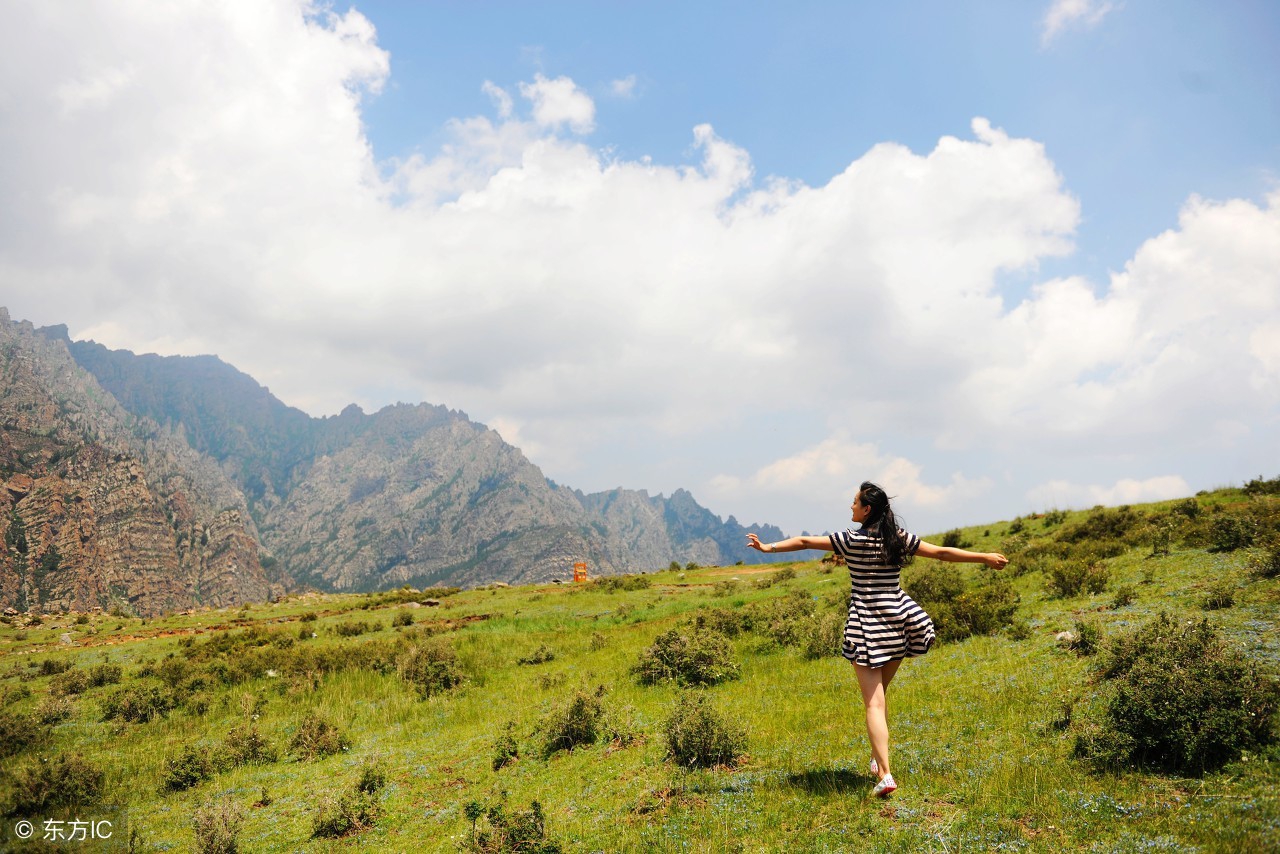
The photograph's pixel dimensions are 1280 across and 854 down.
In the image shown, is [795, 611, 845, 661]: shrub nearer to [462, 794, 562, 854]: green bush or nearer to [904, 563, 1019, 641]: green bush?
[904, 563, 1019, 641]: green bush

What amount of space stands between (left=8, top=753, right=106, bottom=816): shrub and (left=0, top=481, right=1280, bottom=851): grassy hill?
0.05 meters

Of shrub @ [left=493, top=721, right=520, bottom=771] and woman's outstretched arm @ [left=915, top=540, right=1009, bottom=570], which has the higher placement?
woman's outstretched arm @ [left=915, top=540, right=1009, bottom=570]

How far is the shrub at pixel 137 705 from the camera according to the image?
1933 cm

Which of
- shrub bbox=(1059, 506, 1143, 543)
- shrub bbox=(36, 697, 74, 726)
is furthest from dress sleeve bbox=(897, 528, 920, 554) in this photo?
shrub bbox=(36, 697, 74, 726)

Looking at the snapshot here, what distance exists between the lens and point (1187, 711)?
736 cm

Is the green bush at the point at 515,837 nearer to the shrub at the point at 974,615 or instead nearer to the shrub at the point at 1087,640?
the shrub at the point at 1087,640

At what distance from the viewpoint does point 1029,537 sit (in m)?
31.8

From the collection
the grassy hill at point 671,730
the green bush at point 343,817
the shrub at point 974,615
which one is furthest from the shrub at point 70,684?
the shrub at point 974,615

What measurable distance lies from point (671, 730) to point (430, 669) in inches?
540

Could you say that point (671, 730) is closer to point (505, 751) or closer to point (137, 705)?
point (505, 751)

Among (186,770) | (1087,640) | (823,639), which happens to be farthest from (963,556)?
(186,770)

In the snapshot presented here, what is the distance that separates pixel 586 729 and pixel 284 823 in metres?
5.74

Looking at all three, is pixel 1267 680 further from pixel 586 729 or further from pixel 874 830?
pixel 586 729

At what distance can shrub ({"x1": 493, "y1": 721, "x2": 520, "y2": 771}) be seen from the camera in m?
12.9
